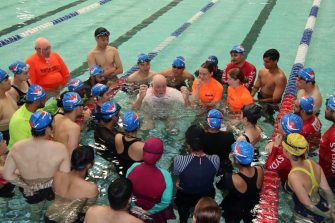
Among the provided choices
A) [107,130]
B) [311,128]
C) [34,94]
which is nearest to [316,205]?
[311,128]

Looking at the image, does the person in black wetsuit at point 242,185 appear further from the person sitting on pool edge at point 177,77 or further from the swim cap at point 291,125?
the person sitting on pool edge at point 177,77

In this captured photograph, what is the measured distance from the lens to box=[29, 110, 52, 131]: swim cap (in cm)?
398

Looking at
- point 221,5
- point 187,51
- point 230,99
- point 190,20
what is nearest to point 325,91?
point 230,99

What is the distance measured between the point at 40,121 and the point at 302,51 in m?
6.55

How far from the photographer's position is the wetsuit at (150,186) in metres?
3.75

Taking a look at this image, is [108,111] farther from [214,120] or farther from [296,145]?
[296,145]

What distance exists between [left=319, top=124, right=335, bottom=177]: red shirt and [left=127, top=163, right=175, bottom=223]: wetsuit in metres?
1.80

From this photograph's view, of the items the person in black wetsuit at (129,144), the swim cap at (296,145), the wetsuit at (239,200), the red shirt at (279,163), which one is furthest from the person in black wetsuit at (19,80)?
the swim cap at (296,145)

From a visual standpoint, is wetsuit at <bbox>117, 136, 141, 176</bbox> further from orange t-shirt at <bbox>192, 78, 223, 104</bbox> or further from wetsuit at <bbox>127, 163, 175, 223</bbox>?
orange t-shirt at <bbox>192, 78, 223, 104</bbox>

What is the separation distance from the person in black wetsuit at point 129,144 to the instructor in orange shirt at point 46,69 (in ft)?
8.90

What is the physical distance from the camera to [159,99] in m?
6.06

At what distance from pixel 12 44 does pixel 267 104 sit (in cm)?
644

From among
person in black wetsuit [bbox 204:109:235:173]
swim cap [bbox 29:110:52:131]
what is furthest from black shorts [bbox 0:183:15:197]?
person in black wetsuit [bbox 204:109:235:173]

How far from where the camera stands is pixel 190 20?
1134 centimetres
